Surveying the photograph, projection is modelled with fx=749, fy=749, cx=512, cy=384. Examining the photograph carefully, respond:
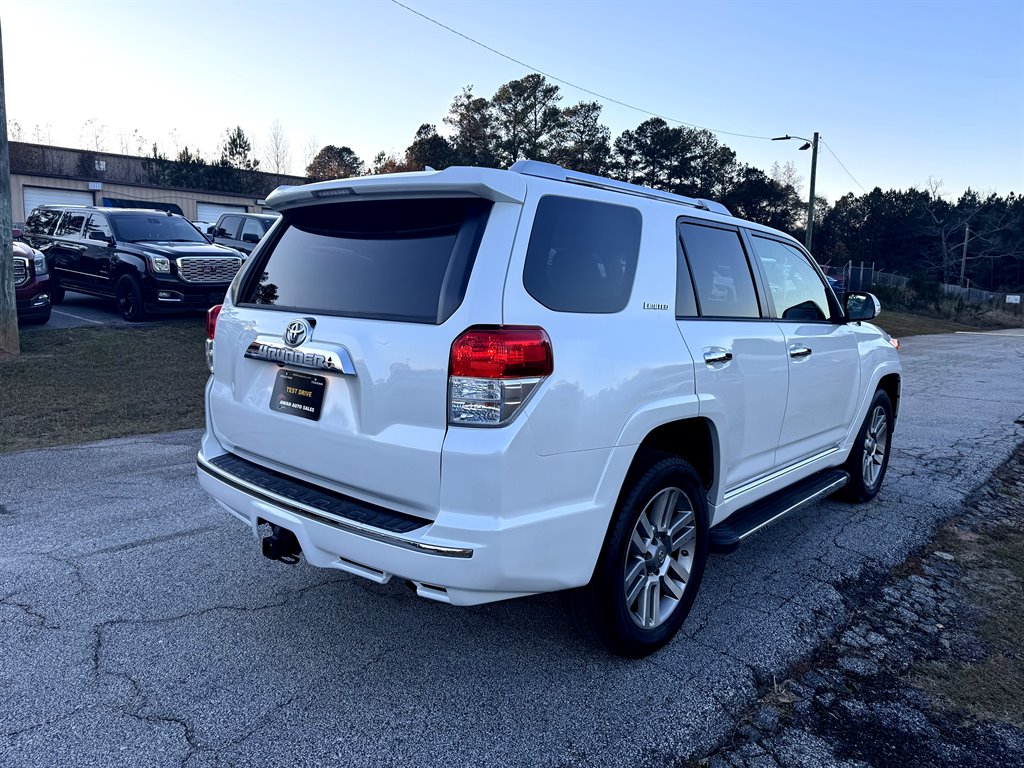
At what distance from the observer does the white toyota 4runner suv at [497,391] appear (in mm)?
2625

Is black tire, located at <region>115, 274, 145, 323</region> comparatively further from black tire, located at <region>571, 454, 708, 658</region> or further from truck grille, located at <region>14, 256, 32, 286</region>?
black tire, located at <region>571, 454, 708, 658</region>

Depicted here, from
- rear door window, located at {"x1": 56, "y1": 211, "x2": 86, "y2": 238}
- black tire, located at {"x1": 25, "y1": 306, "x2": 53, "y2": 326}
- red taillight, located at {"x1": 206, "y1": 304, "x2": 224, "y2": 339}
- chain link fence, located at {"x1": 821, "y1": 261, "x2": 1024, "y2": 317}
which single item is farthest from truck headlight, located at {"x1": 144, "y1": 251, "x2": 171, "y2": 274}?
chain link fence, located at {"x1": 821, "y1": 261, "x2": 1024, "y2": 317}

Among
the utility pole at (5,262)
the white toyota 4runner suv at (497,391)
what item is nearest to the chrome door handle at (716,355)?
the white toyota 4runner suv at (497,391)

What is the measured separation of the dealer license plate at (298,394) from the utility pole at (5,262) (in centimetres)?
907

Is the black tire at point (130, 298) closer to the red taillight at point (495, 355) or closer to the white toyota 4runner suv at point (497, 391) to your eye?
the white toyota 4runner suv at point (497, 391)

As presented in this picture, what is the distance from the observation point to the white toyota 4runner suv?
262 centimetres

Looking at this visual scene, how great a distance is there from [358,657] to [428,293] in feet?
5.25

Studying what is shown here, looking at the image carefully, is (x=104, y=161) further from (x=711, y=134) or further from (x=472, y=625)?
(x=711, y=134)

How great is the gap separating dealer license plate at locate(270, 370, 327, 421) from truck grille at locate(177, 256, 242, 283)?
1075cm

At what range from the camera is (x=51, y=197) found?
1228 inches

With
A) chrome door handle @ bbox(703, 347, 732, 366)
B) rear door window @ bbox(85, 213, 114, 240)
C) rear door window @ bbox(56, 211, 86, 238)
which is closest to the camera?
chrome door handle @ bbox(703, 347, 732, 366)

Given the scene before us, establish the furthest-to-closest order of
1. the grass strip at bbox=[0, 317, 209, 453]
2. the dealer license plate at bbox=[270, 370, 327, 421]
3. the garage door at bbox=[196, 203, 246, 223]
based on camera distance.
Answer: the garage door at bbox=[196, 203, 246, 223], the grass strip at bbox=[0, 317, 209, 453], the dealer license plate at bbox=[270, 370, 327, 421]

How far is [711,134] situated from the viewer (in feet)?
183

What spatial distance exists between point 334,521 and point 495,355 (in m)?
0.90
